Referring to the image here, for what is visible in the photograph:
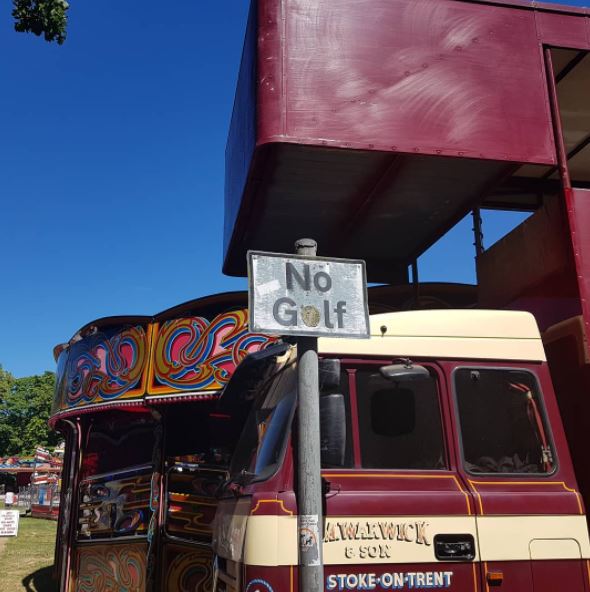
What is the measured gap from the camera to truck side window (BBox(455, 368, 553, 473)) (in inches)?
156

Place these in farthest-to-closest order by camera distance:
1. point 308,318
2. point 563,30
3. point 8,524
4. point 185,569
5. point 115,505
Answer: point 8,524 → point 115,505 → point 185,569 → point 563,30 → point 308,318

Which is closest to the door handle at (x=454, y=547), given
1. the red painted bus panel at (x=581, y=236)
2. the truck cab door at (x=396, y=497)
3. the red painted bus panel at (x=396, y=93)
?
the truck cab door at (x=396, y=497)

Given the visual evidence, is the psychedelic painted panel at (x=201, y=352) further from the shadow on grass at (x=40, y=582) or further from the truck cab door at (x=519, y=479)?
the shadow on grass at (x=40, y=582)

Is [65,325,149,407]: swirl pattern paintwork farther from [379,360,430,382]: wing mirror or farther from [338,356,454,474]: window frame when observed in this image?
[379,360,430,382]: wing mirror

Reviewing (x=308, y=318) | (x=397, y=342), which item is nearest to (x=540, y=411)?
(x=397, y=342)

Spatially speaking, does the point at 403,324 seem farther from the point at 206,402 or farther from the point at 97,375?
the point at 97,375

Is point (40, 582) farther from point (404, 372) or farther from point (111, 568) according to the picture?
point (404, 372)

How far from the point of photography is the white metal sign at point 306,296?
316 cm

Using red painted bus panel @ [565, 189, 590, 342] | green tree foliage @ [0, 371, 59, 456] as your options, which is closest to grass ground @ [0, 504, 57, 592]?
red painted bus panel @ [565, 189, 590, 342]

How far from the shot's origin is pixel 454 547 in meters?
3.58

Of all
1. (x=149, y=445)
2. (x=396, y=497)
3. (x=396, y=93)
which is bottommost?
(x=396, y=497)

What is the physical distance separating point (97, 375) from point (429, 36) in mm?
6727

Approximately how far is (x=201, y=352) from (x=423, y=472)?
17.7 ft

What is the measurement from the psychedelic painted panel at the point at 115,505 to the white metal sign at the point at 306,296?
6.82 m
